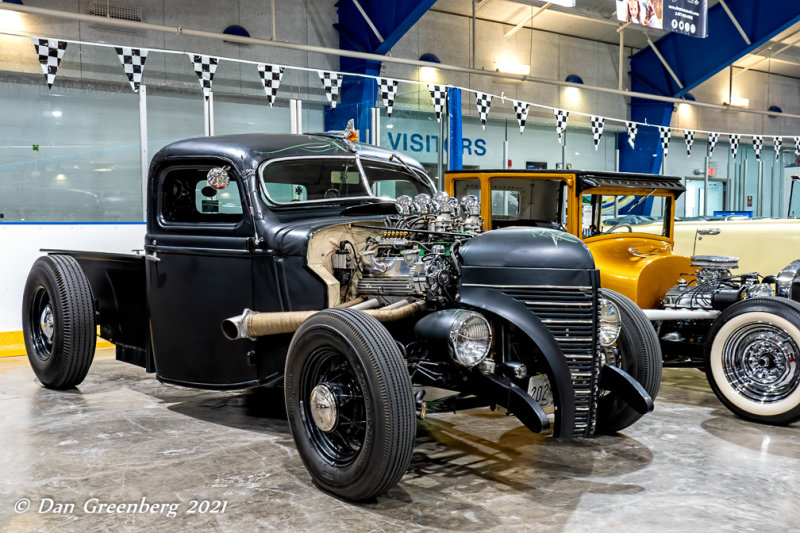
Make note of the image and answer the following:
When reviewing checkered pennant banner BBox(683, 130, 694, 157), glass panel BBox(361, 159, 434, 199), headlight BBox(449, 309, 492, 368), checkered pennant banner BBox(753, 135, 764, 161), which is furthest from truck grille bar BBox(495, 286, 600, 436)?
checkered pennant banner BBox(753, 135, 764, 161)

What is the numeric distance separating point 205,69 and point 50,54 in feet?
4.96

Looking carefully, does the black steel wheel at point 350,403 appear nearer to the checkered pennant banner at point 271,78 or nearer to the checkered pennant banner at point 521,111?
the checkered pennant banner at point 271,78

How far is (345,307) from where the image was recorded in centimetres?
348

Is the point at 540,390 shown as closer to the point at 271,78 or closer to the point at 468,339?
the point at 468,339

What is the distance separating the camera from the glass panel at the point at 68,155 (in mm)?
7379

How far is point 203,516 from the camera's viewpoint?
9.48 ft

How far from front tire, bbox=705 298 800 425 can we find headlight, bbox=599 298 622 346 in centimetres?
136

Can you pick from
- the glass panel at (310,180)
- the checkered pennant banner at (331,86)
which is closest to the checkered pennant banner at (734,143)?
the checkered pennant banner at (331,86)

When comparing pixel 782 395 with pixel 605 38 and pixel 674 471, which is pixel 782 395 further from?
pixel 605 38

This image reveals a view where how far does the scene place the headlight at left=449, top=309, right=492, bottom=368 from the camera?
10.0ft

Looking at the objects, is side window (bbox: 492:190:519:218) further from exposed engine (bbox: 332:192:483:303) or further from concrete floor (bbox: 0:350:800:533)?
concrete floor (bbox: 0:350:800:533)

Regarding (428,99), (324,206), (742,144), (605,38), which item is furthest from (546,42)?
(324,206)

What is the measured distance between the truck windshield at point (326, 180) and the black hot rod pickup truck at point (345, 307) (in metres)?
0.01

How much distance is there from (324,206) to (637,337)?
1904mm
